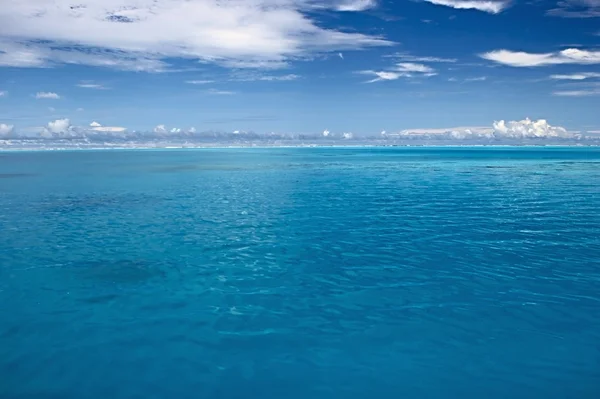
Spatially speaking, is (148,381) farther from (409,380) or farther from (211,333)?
(409,380)

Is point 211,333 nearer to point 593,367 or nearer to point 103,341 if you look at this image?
point 103,341

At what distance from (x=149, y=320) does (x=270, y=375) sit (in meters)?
5.68

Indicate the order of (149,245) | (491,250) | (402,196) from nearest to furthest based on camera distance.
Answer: (491,250) → (149,245) → (402,196)

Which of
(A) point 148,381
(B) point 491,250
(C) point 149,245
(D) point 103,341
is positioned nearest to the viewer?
(A) point 148,381

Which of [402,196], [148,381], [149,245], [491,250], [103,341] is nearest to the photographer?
[148,381]

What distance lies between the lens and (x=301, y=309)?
626 inches

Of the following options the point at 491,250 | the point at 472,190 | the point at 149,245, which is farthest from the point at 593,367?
the point at 472,190

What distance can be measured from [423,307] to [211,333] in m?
7.99

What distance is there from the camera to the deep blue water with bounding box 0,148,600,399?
11695mm

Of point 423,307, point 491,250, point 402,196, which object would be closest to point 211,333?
point 423,307

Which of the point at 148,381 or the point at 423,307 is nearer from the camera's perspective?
the point at 148,381

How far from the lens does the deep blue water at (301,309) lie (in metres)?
11.7

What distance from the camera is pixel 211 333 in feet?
46.4

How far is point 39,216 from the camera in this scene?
35188 mm
